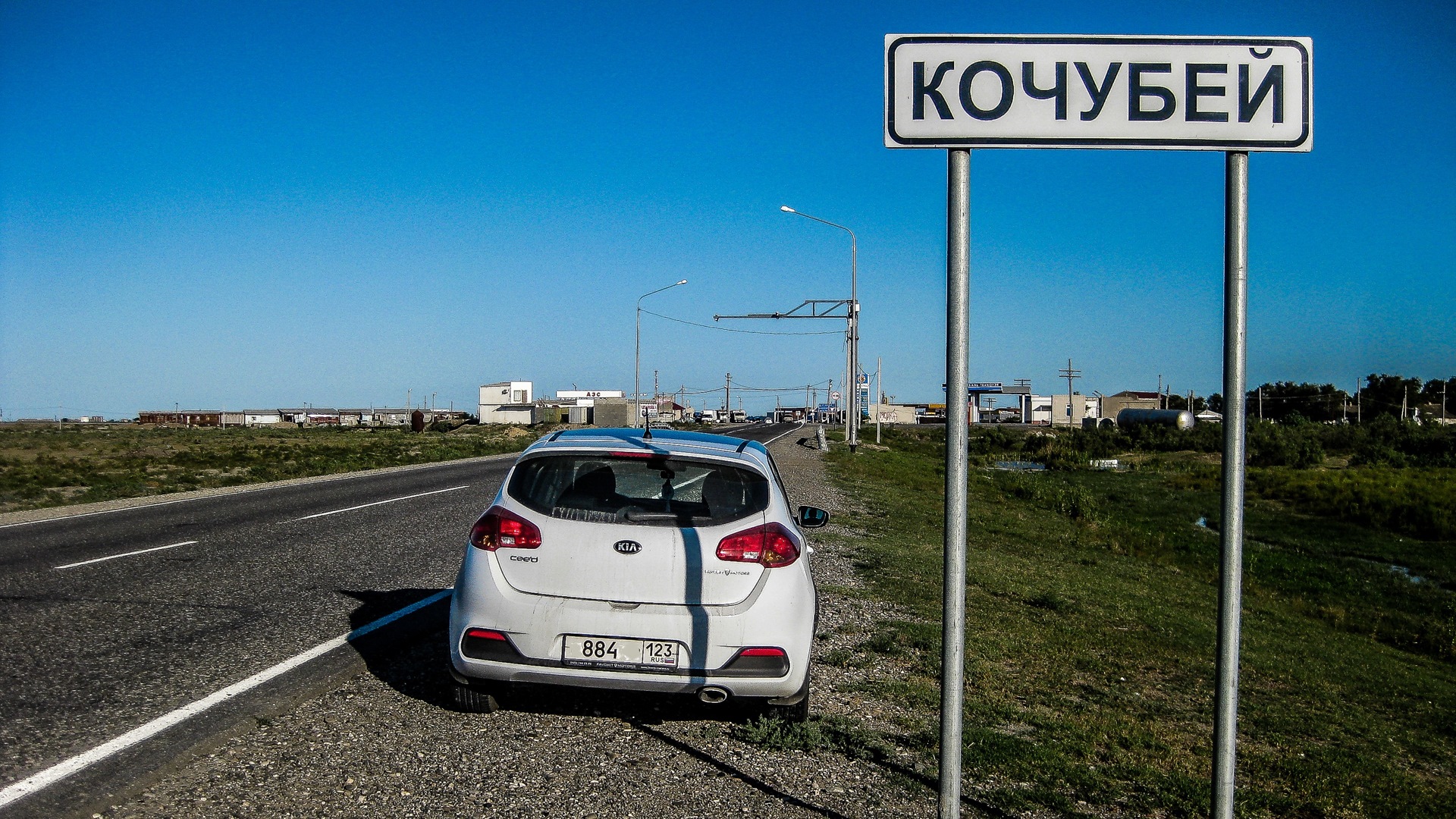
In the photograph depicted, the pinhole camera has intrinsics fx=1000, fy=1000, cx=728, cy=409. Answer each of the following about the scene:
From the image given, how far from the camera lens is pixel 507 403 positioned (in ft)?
492

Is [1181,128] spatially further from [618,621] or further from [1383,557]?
[1383,557]

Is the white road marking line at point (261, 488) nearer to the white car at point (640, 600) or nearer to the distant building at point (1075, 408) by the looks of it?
the white car at point (640, 600)

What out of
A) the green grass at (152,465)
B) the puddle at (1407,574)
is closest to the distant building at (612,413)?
the green grass at (152,465)

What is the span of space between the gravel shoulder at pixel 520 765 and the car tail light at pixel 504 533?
3.13 feet

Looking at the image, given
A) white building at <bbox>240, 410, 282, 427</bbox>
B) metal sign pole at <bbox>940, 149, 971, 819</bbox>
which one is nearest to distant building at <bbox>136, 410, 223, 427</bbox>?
white building at <bbox>240, 410, 282, 427</bbox>

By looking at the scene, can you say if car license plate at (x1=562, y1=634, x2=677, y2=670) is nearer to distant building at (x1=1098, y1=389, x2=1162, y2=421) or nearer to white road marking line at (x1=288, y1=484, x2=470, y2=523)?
white road marking line at (x1=288, y1=484, x2=470, y2=523)

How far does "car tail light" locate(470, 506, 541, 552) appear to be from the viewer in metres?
4.99

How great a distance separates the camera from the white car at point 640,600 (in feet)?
15.7

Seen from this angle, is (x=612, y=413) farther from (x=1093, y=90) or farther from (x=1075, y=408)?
(x=1075, y=408)

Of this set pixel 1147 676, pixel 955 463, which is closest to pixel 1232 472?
pixel 955 463

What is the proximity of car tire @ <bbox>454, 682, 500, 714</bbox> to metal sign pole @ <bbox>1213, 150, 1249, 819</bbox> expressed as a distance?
352cm

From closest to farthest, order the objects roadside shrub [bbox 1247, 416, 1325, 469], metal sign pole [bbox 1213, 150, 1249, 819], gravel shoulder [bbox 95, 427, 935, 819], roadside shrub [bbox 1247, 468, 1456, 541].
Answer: metal sign pole [bbox 1213, 150, 1249, 819] → gravel shoulder [bbox 95, 427, 935, 819] → roadside shrub [bbox 1247, 468, 1456, 541] → roadside shrub [bbox 1247, 416, 1325, 469]

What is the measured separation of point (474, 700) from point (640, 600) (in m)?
1.19

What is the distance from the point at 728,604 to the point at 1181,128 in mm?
2872
